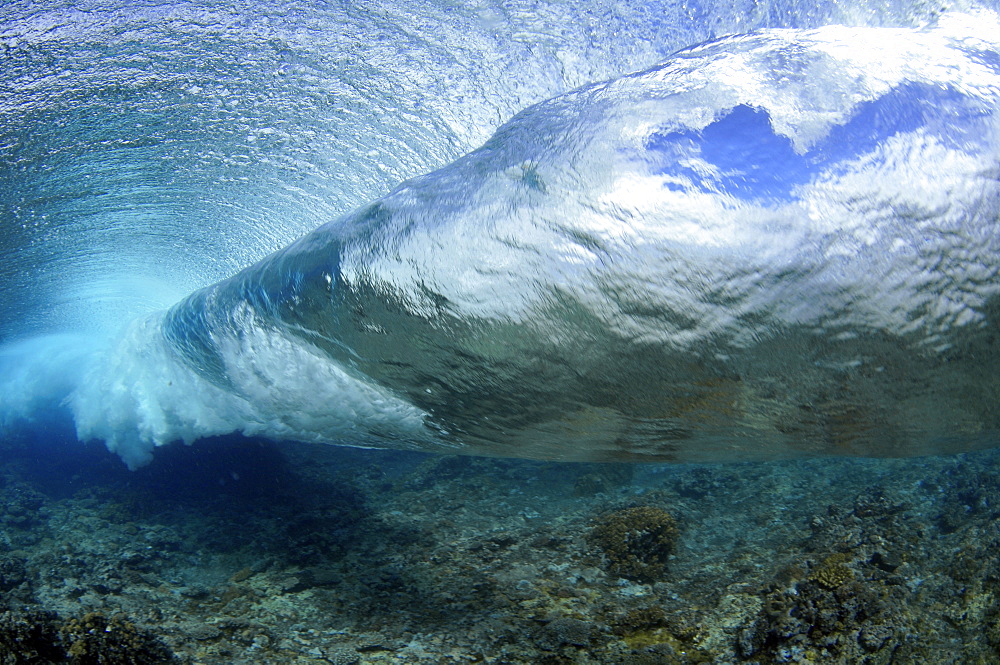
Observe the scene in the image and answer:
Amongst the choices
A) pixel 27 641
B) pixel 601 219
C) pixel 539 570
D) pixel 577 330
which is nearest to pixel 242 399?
pixel 27 641

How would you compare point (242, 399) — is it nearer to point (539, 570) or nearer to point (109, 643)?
point (109, 643)

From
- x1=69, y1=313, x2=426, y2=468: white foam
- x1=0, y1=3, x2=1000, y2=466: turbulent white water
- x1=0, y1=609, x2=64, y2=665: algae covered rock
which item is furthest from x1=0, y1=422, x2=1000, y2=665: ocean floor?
x1=69, y1=313, x2=426, y2=468: white foam

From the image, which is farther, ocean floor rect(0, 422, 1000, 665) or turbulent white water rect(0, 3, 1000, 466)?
ocean floor rect(0, 422, 1000, 665)

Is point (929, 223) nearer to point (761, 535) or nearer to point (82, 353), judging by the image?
point (761, 535)

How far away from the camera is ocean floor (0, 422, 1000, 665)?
7.33 ft

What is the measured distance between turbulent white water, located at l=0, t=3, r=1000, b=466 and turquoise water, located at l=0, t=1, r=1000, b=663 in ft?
0.06

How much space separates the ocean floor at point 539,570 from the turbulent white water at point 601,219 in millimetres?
667

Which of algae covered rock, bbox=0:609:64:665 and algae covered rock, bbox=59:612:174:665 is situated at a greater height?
algae covered rock, bbox=0:609:64:665

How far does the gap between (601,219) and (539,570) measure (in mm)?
2193

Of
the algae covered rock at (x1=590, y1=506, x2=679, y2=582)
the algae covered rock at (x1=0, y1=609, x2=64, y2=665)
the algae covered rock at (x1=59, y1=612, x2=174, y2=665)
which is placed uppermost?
the algae covered rock at (x1=0, y1=609, x2=64, y2=665)

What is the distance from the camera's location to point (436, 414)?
3234mm

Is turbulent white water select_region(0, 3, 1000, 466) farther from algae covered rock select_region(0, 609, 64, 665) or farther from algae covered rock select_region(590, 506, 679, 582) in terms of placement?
algae covered rock select_region(0, 609, 64, 665)

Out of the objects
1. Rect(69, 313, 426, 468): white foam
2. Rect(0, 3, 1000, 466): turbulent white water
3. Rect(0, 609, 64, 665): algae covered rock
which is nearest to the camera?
Rect(0, 3, 1000, 466): turbulent white water

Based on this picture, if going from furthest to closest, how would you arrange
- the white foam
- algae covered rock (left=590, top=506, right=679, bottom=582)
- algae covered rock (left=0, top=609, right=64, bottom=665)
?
1. the white foam
2. algae covered rock (left=590, top=506, right=679, bottom=582)
3. algae covered rock (left=0, top=609, right=64, bottom=665)
